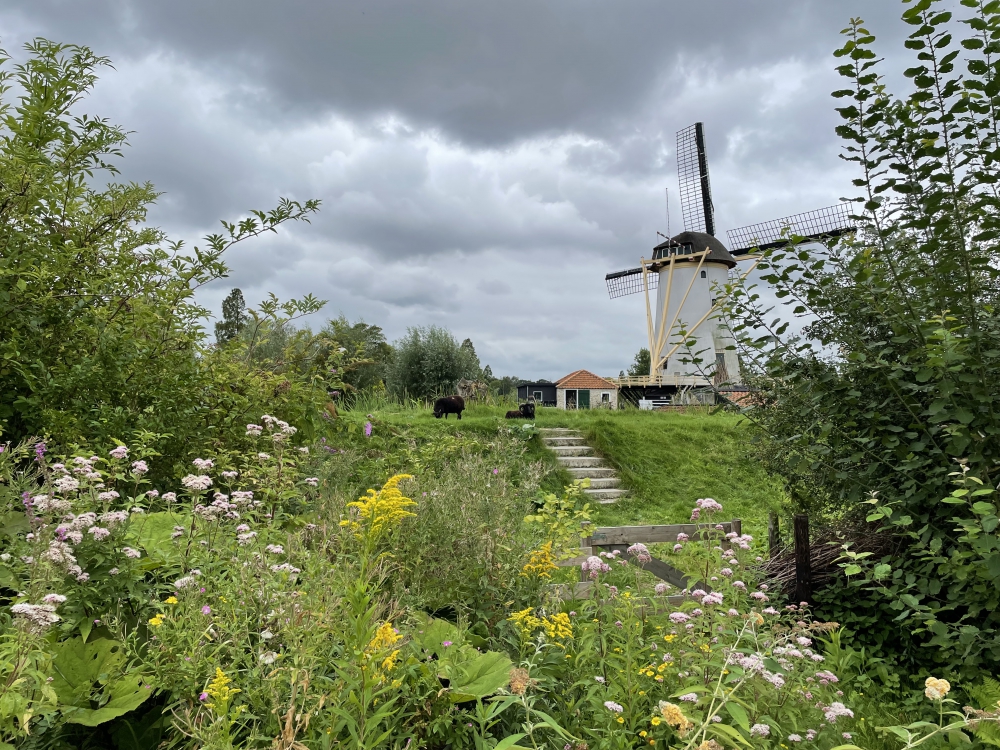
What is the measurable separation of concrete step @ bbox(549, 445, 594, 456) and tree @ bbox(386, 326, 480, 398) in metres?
13.6

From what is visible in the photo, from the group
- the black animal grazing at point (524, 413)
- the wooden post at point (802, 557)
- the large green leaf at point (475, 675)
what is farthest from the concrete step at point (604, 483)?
the large green leaf at point (475, 675)

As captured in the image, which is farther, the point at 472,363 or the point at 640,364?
the point at 640,364

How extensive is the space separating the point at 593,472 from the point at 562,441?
3.41ft

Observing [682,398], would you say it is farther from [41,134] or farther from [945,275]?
[41,134]

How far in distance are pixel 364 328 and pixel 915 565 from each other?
34.6 metres

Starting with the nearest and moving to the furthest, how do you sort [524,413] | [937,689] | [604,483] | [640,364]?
[937,689]
[604,483]
[524,413]
[640,364]

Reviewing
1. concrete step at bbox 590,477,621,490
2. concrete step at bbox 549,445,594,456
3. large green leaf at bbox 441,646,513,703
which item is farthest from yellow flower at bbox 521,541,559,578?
concrete step at bbox 549,445,594,456

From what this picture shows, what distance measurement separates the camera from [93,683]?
1915mm

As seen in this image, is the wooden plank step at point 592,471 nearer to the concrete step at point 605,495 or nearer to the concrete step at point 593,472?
the concrete step at point 593,472

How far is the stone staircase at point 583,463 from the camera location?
10.0 meters

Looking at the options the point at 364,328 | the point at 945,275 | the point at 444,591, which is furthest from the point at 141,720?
the point at 364,328

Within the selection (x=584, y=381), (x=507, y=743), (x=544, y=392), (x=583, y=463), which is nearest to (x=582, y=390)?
(x=584, y=381)

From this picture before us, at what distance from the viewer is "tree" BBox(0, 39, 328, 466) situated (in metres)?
3.82

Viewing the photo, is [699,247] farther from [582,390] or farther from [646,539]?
[646,539]
